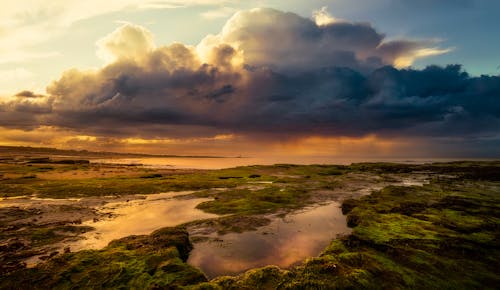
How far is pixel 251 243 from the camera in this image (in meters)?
21.5

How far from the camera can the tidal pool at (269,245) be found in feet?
58.0

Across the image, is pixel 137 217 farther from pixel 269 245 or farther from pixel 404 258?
pixel 404 258

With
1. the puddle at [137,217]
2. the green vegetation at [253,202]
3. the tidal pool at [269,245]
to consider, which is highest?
the green vegetation at [253,202]

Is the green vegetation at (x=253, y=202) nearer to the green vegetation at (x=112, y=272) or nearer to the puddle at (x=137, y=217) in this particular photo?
the puddle at (x=137, y=217)

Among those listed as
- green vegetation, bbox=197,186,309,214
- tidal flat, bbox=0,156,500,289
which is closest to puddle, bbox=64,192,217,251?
tidal flat, bbox=0,156,500,289

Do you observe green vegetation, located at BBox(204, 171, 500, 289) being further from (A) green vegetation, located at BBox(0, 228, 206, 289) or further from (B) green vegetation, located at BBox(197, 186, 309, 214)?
(B) green vegetation, located at BBox(197, 186, 309, 214)

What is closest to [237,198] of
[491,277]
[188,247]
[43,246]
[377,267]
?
[188,247]

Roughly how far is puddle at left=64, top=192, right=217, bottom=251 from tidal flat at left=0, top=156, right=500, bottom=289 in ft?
0.35

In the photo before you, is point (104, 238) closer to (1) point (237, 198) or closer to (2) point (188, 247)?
(2) point (188, 247)

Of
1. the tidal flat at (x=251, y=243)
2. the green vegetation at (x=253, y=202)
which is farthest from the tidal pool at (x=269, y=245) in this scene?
the green vegetation at (x=253, y=202)

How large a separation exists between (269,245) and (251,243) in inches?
53.2

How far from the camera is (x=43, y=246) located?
19750mm

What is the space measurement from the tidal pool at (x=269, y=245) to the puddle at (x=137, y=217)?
6.98 meters

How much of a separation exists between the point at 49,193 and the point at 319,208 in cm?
3847
